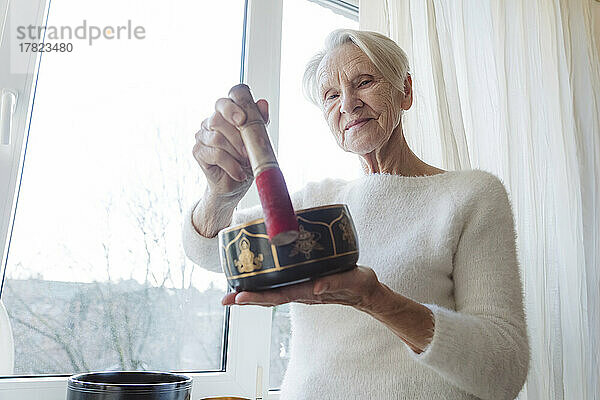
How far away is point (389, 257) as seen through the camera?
0.99 metres

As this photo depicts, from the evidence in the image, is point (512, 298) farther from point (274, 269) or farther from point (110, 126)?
point (110, 126)

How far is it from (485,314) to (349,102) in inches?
18.2

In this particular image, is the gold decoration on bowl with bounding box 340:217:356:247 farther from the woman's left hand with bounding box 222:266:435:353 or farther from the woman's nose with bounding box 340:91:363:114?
the woman's nose with bounding box 340:91:363:114

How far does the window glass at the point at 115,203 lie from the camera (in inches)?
49.2

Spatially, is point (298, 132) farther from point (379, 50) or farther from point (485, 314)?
point (485, 314)

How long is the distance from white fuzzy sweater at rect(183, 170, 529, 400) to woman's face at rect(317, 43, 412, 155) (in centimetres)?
9

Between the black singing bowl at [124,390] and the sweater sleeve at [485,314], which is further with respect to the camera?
the black singing bowl at [124,390]

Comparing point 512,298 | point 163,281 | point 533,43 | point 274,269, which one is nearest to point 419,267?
point 512,298

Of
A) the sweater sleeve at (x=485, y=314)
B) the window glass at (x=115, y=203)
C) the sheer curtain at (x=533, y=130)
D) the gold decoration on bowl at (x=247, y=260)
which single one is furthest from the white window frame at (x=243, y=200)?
the gold decoration on bowl at (x=247, y=260)

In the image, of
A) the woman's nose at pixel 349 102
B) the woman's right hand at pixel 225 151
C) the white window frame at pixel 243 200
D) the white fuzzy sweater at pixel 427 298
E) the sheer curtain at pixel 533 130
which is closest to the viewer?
the woman's right hand at pixel 225 151

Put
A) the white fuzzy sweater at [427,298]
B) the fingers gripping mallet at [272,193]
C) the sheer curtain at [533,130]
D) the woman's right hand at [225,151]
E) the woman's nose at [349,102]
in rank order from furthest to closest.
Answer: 1. the sheer curtain at [533,130]
2. the woman's nose at [349,102]
3. the white fuzzy sweater at [427,298]
4. the woman's right hand at [225,151]
5. the fingers gripping mallet at [272,193]

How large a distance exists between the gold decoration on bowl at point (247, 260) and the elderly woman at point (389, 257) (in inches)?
1.2

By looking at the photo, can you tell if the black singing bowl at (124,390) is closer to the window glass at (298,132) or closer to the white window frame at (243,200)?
the white window frame at (243,200)

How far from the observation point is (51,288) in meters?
1.25
